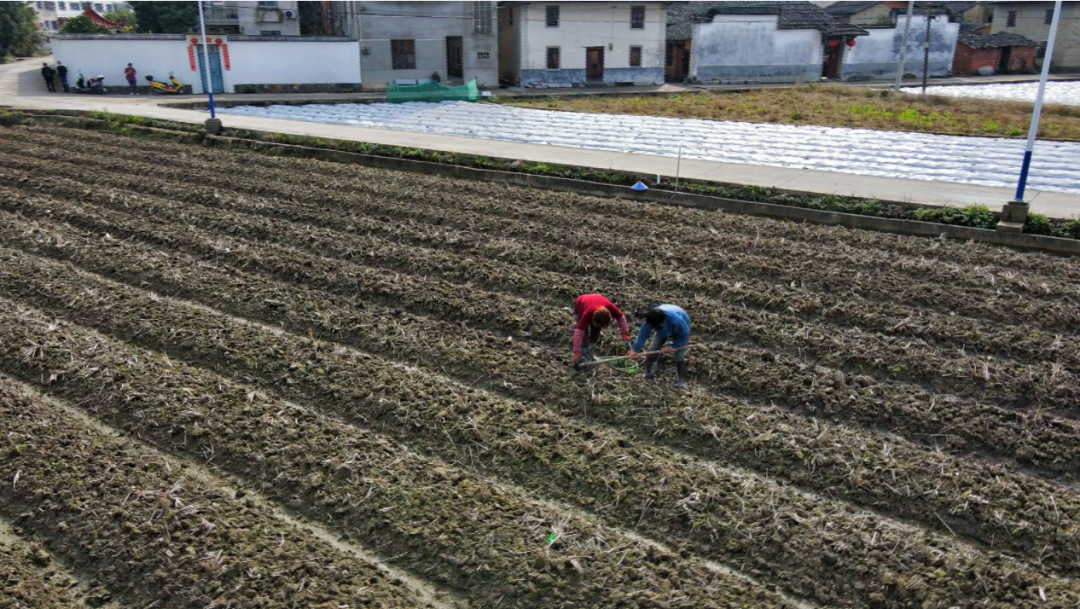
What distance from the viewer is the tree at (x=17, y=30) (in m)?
46.1

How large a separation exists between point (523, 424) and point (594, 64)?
39.3 metres

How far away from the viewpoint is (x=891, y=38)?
4991cm

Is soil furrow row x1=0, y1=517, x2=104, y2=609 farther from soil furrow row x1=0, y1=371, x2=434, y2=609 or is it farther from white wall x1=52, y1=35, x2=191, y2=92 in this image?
white wall x1=52, y1=35, x2=191, y2=92

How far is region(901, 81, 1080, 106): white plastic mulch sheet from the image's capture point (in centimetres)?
3503

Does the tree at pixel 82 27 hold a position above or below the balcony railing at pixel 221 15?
below

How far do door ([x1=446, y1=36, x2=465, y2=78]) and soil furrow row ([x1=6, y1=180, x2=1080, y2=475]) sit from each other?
30489 mm

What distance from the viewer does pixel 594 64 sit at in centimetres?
4453

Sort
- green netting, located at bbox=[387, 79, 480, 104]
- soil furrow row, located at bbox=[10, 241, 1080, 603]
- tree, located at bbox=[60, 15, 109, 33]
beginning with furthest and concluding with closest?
tree, located at bbox=[60, 15, 109, 33] < green netting, located at bbox=[387, 79, 480, 104] < soil furrow row, located at bbox=[10, 241, 1080, 603]

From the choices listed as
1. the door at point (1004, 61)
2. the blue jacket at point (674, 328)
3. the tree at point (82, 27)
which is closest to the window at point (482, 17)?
the tree at point (82, 27)

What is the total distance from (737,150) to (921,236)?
24.8ft

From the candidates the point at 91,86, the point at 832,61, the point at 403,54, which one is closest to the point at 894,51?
the point at 832,61

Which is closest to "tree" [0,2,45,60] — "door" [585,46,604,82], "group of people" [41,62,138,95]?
"group of people" [41,62,138,95]

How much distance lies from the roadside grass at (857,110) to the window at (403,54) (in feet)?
26.0

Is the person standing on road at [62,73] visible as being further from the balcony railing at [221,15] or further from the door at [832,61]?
the door at [832,61]
